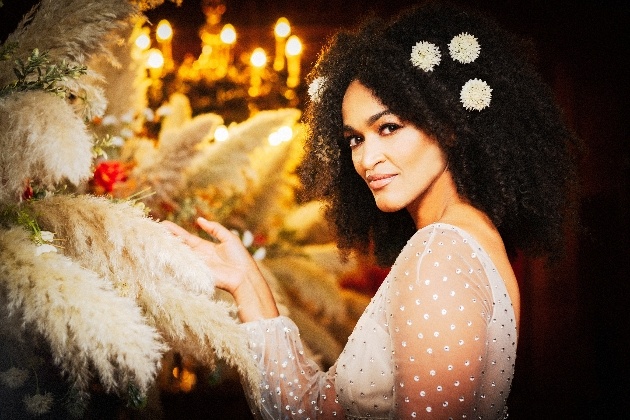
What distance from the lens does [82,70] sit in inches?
29.9

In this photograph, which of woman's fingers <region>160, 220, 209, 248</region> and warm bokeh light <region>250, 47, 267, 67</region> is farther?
warm bokeh light <region>250, 47, 267, 67</region>

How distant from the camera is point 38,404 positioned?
0.71 m

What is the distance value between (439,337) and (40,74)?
0.68 meters

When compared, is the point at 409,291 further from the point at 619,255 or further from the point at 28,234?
the point at 619,255

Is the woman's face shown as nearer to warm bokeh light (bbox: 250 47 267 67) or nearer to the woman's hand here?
the woman's hand

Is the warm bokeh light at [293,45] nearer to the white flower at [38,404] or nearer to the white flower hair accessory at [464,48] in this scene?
the white flower hair accessory at [464,48]

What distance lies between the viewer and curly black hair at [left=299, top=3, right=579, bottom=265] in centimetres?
118

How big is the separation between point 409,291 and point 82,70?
59 cm

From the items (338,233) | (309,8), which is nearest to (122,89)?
(338,233)

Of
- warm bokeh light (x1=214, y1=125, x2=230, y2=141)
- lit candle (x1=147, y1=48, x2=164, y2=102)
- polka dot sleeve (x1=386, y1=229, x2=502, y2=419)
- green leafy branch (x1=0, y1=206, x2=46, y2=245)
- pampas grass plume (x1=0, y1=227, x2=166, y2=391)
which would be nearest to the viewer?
pampas grass plume (x1=0, y1=227, x2=166, y2=391)

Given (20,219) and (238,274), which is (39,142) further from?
(238,274)

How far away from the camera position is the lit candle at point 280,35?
3.32 m

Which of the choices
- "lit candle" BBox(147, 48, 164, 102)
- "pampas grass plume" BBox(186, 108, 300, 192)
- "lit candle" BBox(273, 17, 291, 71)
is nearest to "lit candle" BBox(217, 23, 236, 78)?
"lit candle" BBox(273, 17, 291, 71)

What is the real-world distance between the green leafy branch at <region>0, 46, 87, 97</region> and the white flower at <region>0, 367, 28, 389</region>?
1.15 ft
